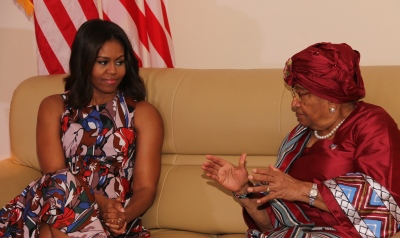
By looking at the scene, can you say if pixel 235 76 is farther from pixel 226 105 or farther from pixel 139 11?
pixel 139 11

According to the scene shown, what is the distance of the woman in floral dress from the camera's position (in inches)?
123

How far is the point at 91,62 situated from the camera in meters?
3.19

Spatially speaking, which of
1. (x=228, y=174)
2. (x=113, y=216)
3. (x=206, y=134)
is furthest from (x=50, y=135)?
(x=228, y=174)

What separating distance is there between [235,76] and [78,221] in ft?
3.11

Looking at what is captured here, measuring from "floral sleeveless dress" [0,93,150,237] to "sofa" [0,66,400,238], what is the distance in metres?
0.17

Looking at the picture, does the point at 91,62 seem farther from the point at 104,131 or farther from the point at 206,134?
the point at 206,134

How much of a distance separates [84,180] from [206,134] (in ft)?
1.94

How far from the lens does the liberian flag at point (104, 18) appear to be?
383 cm

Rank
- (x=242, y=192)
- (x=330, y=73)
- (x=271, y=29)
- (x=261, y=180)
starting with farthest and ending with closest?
(x=271, y=29), (x=242, y=192), (x=330, y=73), (x=261, y=180)

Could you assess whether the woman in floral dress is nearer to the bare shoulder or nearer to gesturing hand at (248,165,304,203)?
the bare shoulder

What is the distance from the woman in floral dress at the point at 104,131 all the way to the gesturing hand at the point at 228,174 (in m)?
0.44

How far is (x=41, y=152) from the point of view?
3.21 m

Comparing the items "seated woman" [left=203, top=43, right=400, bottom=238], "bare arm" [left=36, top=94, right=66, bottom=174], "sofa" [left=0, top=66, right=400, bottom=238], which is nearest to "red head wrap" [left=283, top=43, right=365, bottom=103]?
"seated woman" [left=203, top=43, right=400, bottom=238]

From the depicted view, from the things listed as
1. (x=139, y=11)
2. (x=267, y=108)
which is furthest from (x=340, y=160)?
(x=139, y=11)
